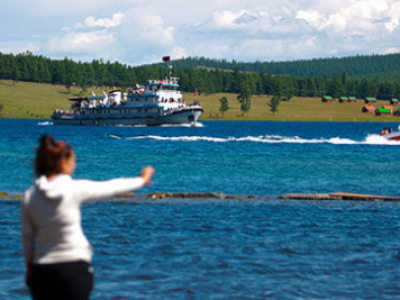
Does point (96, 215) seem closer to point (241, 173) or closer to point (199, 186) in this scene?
point (199, 186)

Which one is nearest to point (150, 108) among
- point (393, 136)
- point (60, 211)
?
point (393, 136)

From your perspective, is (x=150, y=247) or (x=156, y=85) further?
(x=156, y=85)

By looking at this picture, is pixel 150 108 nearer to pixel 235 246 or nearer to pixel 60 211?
pixel 235 246

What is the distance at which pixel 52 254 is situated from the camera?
571 cm

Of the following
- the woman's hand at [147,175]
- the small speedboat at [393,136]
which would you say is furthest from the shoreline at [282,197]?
the small speedboat at [393,136]

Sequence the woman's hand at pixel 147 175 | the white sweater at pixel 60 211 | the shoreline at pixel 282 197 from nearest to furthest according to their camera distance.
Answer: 1. the white sweater at pixel 60 211
2. the woman's hand at pixel 147 175
3. the shoreline at pixel 282 197

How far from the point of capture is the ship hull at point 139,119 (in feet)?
411

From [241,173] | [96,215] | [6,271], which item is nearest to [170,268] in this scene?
[6,271]

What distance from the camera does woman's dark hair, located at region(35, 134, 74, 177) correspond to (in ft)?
18.7

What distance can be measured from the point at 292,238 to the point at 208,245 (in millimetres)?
2400

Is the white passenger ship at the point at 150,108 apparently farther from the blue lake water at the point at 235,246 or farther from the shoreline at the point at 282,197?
the shoreline at the point at 282,197

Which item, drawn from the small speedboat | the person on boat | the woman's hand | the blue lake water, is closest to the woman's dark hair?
the person on boat

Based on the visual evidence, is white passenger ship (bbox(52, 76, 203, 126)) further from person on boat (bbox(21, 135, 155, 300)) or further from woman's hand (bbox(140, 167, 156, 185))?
person on boat (bbox(21, 135, 155, 300))

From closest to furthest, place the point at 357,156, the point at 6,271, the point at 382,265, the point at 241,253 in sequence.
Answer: the point at 6,271, the point at 382,265, the point at 241,253, the point at 357,156
